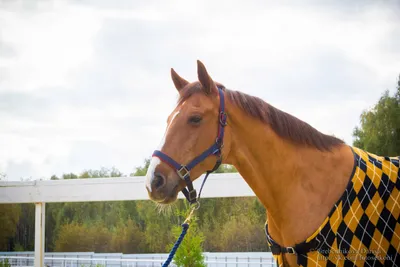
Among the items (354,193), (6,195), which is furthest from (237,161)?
(6,195)

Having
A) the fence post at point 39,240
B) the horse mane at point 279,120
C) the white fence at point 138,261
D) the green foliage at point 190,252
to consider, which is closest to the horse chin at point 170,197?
the horse mane at point 279,120

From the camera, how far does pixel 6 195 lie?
26.9ft

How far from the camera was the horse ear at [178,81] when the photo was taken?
9.61 ft

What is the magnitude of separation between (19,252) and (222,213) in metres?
5.07

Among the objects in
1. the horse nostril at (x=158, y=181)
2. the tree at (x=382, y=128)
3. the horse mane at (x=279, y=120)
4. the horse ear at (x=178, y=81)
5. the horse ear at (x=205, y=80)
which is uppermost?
the tree at (x=382, y=128)

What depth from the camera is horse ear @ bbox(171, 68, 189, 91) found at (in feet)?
9.61

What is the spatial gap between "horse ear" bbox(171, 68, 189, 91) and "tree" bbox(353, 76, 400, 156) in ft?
50.5

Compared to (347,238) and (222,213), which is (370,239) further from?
(222,213)

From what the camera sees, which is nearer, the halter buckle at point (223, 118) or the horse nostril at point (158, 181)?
the horse nostril at point (158, 181)

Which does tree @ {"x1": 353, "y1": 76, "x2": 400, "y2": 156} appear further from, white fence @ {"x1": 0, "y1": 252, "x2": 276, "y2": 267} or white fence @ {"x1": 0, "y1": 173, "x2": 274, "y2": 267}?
white fence @ {"x1": 0, "y1": 173, "x2": 274, "y2": 267}

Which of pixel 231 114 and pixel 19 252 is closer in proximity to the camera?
pixel 231 114

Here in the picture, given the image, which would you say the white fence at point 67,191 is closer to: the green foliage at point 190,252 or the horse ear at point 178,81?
the green foliage at point 190,252

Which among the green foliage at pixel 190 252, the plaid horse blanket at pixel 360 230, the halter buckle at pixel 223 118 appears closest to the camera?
the plaid horse blanket at pixel 360 230

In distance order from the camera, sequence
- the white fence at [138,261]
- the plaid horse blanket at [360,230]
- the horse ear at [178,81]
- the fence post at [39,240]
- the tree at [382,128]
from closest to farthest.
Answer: the plaid horse blanket at [360,230] → the horse ear at [178,81] → the fence post at [39,240] → the white fence at [138,261] → the tree at [382,128]
